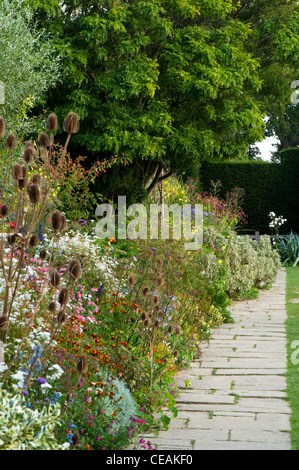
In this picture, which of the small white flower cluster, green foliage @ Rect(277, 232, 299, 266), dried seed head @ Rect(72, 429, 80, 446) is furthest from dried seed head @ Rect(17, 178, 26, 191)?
the small white flower cluster

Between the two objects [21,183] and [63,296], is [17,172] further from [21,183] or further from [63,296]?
[63,296]

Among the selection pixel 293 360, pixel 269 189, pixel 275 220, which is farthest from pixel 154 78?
pixel 269 189

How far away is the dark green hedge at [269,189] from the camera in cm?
1606

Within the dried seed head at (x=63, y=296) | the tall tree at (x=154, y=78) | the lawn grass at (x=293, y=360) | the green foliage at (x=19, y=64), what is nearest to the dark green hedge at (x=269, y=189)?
the tall tree at (x=154, y=78)

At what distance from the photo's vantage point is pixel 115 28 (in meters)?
10.1

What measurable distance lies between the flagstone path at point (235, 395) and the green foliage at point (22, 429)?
1029 millimetres

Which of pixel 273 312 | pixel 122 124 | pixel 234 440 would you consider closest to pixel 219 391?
pixel 234 440

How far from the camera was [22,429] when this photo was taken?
7.72 ft

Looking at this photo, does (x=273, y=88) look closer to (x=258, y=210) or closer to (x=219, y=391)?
(x=258, y=210)

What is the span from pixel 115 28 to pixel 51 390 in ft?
27.1

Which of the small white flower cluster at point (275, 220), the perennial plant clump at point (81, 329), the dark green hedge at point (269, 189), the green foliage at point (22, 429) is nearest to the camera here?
the green foliage at point (22, 429)

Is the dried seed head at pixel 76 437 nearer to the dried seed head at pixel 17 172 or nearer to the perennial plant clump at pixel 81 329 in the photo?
the perennial plant clump at pixel 81 329

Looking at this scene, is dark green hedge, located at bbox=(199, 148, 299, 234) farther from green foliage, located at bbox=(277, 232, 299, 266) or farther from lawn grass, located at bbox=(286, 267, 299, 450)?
lawn grass, located at bbox=(286, 267, 299, 450)

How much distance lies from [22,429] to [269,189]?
14.7 meters
